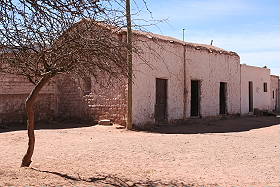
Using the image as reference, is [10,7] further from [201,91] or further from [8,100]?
[201,91]

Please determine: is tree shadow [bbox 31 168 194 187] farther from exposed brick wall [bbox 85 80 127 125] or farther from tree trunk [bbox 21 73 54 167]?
exposed brick wall [bbox 85 80 127 125]

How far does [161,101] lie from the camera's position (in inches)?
644

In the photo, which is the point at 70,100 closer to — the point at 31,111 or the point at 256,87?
the point at 31,111

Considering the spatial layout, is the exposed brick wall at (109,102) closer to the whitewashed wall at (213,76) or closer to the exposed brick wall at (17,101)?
the exposed brick wall at (17,101)

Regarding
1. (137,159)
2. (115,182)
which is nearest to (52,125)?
(137,159)

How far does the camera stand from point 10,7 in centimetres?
459

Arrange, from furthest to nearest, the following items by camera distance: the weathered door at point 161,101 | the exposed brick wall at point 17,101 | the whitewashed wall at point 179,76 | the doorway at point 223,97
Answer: the doorway at point 223,97 < the weathered door at point 161,101 < the exposed brick wall at point 17,101 < the whitewashed wall at point 179,76

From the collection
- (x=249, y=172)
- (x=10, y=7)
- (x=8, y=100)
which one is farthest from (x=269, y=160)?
(x=8, y=100)

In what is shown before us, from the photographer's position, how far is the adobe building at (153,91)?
49.2ft

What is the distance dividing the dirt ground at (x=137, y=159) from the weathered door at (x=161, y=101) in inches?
88.9

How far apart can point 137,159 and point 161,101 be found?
799 cm

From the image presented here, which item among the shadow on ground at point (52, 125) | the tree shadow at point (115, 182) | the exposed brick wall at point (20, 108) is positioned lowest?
the tree shadow at point (115, 182)

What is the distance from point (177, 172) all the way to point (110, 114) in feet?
27.3

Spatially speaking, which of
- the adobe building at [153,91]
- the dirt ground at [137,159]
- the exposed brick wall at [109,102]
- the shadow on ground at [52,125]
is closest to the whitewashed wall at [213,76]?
the adobe building at [153,91]
